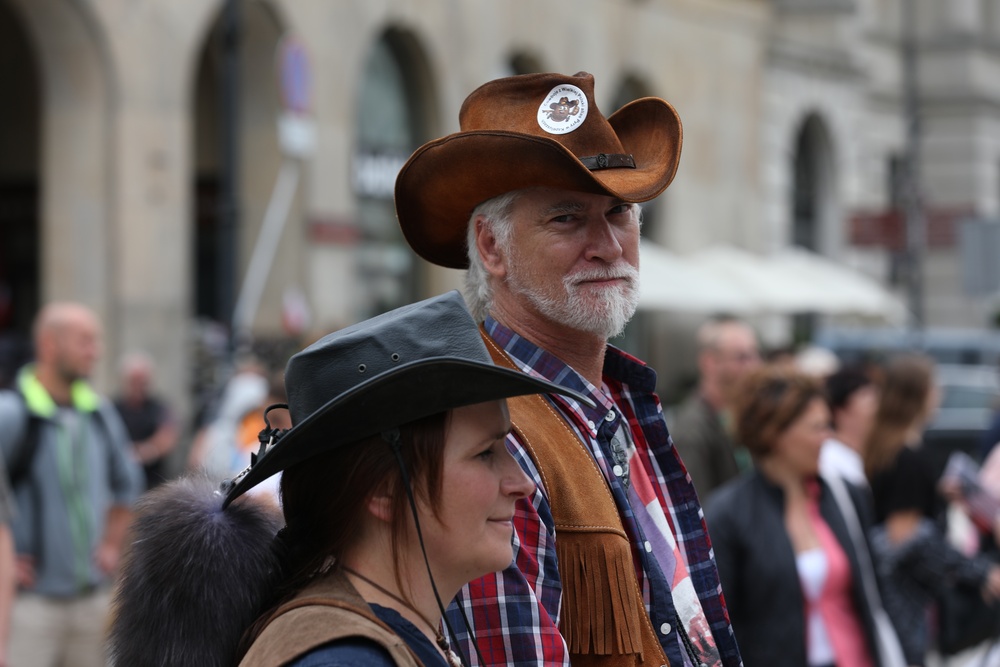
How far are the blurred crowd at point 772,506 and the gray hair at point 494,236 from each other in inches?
104

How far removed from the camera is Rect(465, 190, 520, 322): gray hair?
3.37 metres

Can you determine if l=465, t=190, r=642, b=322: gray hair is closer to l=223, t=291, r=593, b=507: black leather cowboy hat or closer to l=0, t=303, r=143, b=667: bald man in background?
l=223, t=291, r=593, b=507: black leather cowboy hat

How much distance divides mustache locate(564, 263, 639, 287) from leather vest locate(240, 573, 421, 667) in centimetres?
108

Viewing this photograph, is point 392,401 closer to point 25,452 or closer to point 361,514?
point 361,514

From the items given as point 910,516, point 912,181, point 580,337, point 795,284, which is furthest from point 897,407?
point 912,181

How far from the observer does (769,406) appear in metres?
6.30

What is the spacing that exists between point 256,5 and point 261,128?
158cm

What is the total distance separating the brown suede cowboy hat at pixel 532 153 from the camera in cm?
322

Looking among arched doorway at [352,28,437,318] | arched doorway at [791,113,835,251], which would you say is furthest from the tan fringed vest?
arched doorway at [791,113,835,251]

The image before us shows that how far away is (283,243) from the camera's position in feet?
64.2

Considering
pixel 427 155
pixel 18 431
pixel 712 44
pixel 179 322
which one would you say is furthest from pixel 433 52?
pixel 427 155

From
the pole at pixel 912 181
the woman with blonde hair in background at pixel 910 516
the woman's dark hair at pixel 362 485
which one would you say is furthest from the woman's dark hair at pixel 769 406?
the pole at pixel 912 181

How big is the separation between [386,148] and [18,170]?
200 inches

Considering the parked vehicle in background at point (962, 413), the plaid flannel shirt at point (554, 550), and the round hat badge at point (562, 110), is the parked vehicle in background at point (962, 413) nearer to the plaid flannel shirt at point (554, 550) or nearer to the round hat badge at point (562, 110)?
the plaid flannel shirt at point (554, 550)
